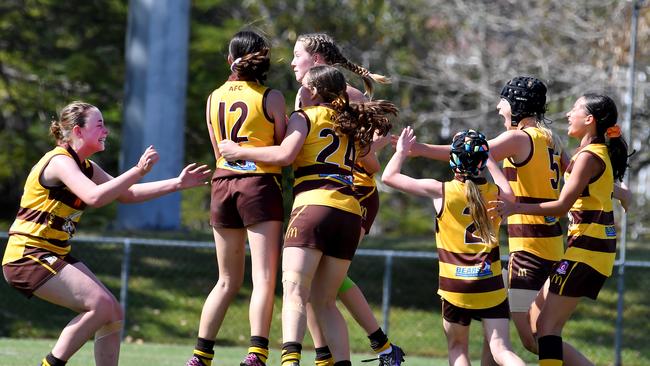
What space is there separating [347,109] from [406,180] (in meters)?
0.57

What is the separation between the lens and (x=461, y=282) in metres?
6.76

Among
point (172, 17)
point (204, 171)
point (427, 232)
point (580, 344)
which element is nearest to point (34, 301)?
point (172, 17)

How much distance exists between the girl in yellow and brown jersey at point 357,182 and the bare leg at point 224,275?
53cm

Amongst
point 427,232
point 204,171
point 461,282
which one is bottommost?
point 427,232

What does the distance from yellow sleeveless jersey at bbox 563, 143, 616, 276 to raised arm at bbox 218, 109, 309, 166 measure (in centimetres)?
186

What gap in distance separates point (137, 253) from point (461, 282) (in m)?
9.86

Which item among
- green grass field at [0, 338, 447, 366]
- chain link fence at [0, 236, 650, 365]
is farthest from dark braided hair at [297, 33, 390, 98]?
chain link fence at [0, 236, 650, 365]

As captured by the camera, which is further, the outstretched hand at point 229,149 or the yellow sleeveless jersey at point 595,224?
the yellow sleeveless jersey at point 595,224

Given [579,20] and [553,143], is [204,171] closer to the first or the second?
[553,143]

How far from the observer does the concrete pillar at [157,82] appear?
1778 cm

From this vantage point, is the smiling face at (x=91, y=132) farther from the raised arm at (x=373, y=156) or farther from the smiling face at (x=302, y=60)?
the raised arm at (x=373, y=156)

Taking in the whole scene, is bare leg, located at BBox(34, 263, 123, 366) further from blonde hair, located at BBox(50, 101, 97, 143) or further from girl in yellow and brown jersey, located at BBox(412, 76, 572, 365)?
girl in yellow and brown jersey, located at BBox(412, 76, 572, 365)

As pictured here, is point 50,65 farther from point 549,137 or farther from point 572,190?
point 572,190

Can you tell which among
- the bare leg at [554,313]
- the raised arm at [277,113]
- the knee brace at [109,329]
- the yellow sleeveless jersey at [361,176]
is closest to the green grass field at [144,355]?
the knee brace at [109,329]
